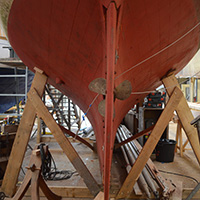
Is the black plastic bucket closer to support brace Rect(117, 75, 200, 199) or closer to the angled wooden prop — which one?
support brace Rect(117, 75, 200, 199)

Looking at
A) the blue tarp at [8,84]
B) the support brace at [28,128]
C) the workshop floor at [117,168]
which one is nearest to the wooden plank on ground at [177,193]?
the workshop floor at [117,168]

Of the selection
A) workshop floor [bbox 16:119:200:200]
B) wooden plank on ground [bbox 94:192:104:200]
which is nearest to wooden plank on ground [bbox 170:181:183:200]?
workshop floor [bbox 16:119:200:200]

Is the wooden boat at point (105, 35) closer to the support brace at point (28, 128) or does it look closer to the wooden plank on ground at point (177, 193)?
the support brace at point (28, 128)

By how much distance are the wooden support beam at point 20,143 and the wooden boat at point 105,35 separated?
0.42m

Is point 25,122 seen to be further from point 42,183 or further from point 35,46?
point 35,46

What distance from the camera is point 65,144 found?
211cm

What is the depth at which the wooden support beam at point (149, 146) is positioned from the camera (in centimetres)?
212

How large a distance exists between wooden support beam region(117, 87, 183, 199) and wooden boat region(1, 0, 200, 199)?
51 centimetres

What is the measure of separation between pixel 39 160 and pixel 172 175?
7.82 ft

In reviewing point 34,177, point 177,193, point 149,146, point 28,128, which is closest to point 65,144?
point 34,177

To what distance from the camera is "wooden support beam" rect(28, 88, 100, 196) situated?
81.0 inches

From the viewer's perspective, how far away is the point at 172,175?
314 cm

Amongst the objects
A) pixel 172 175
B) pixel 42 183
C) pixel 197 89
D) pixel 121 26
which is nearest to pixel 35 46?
pixel 121 26

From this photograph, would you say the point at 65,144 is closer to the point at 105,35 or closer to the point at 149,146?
the point at 149,146
